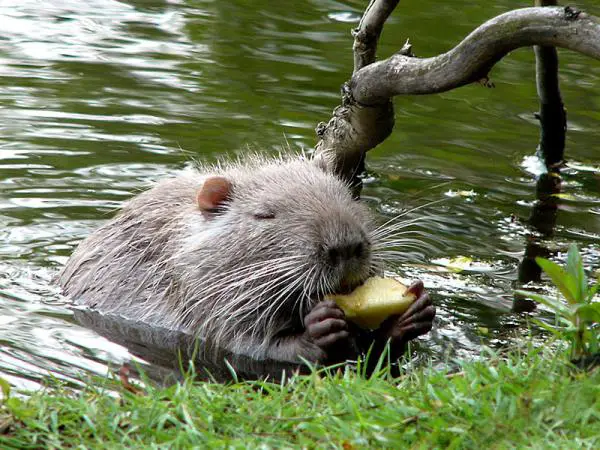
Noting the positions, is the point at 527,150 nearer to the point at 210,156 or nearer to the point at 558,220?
the point at 558,220

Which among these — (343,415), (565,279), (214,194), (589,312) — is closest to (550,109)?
(214,194)

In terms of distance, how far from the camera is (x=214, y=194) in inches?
243

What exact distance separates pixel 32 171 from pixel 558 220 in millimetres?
3800

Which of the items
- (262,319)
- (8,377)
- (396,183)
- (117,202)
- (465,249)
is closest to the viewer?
(8,377)

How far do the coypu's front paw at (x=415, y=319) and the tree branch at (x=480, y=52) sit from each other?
1335 millimetres

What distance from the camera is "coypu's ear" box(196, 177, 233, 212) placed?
614 cm

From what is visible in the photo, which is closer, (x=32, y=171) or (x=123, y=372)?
(x=123, y=372)

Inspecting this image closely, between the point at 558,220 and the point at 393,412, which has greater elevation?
the point at 393,412

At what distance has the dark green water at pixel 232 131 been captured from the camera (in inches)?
260

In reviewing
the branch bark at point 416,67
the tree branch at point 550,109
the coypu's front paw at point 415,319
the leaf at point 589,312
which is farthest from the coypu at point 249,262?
the tree branch at point 550,109

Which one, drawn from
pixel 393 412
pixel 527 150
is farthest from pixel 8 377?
pixel 527 150

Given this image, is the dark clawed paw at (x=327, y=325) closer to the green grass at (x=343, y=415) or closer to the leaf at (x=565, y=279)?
the green grass at (x=343, y=415)

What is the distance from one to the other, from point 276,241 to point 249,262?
7.8 inches

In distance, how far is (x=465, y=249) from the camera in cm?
754
